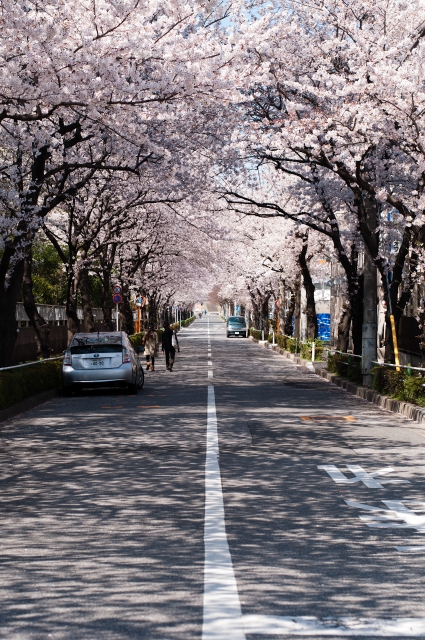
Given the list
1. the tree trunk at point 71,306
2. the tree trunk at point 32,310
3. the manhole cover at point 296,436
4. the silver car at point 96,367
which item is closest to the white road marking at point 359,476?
the manhole cover at point 296,436

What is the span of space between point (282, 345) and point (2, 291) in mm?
34480

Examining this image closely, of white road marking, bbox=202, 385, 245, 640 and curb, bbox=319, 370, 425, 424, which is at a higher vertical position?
white road marking, bbox=202, 385, 245, 640

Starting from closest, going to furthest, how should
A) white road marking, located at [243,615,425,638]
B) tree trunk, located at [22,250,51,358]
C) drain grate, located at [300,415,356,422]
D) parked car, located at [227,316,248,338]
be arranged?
1. white road marking, located at [243,615,425,638]
2. drain grate, located at [300,415,356,422]
3. tree trunk, located at [22,250,51,358]
4. parked car, located at [227,316,248,338]

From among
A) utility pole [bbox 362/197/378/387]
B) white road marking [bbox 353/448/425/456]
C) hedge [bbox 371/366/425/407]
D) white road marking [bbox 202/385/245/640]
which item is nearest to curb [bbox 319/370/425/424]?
hedge [bbox 371/366/425/407]

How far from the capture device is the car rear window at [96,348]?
2242 centimetres

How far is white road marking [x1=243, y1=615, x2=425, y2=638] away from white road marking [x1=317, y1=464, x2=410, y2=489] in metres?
4.70

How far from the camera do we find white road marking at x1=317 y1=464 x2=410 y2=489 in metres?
9.93

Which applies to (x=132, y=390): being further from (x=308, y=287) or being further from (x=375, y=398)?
(x=308, y=287)

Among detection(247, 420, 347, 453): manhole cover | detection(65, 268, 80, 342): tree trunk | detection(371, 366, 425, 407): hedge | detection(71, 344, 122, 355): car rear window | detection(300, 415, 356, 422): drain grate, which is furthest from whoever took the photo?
detection(65, 268, 80, 342): tree trunk

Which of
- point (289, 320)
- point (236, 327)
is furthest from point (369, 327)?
point (236, 327)

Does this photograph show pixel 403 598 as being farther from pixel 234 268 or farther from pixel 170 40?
pixel 234 268

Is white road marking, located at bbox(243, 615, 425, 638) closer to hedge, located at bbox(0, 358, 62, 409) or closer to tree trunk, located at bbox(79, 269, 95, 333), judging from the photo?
hedge, located at bbox(0, 358, 62, 409)

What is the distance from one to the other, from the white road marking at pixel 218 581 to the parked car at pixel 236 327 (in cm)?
7753

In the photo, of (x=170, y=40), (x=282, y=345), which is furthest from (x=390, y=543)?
(x=282, y=345)
